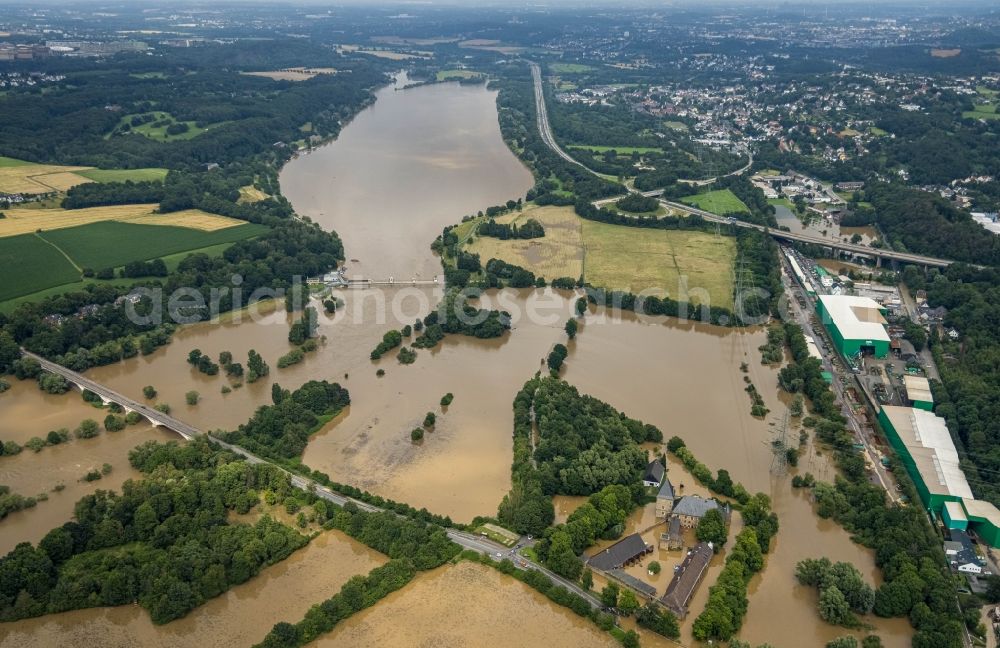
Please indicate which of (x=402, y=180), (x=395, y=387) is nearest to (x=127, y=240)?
(x=395, y=387)

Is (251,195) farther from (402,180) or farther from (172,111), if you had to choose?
(172,111)

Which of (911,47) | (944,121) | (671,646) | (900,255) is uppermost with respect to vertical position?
(911,47)

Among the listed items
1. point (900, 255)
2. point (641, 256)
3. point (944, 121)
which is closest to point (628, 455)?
point (641, 256)

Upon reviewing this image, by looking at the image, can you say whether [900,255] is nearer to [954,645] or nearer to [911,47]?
[954,645]

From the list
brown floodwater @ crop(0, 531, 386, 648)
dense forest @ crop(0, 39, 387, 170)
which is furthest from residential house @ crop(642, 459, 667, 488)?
dense forest @ crop(0, 39, 387, 170)

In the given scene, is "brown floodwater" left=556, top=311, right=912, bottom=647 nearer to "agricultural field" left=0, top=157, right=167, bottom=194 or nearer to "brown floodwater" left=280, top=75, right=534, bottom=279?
"brown floodwater" left=280, top=75, right=534, bottom=279

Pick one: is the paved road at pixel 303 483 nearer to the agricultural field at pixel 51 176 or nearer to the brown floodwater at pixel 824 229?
the agricultural field at pixel 51 176
